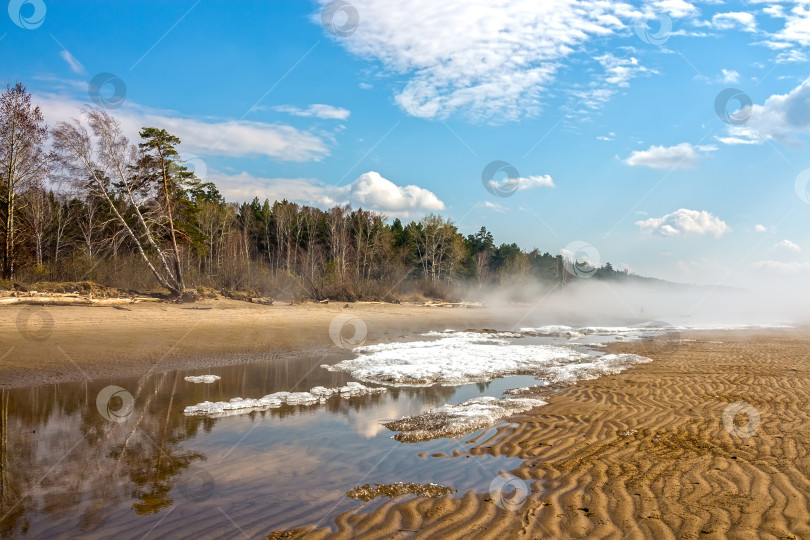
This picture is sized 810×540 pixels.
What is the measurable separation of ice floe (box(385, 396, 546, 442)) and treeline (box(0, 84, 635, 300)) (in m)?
18.7

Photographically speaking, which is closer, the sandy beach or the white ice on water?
the sandy beach

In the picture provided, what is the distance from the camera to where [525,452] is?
693cm

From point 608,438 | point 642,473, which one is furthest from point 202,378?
point 642,473

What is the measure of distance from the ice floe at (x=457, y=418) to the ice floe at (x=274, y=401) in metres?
2.35

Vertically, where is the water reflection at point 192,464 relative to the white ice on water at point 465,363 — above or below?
below

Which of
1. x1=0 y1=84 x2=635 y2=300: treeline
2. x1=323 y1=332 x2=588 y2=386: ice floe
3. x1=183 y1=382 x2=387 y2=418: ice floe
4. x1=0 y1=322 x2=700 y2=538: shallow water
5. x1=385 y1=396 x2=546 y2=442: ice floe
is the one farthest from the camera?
x1=0 y1=84 x2=635 y2=300: treeline

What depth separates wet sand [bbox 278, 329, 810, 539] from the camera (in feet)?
15.1

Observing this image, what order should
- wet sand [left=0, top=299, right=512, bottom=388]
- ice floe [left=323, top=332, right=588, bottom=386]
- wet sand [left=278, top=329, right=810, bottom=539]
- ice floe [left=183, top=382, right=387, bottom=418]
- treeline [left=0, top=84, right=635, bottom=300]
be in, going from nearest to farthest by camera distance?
1. wet sand [left=278, top=329, right=810, bottom=539]
2. ice floe [left=183, top=382, right=387, bottom=418]
3. wet sand [left=0, top=299, right=512, bottom=388]
4. ice floe [left=323, top=332, right=588, bottom=386]
5. treeline [left=0, top=84, right=635, bottom=300]

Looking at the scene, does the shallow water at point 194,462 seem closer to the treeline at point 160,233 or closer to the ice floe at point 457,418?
the ice floe at point 457,418

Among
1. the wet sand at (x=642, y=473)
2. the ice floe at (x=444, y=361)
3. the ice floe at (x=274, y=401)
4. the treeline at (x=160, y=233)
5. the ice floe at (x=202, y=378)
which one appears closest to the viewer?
the wet sand at (x=642, y=473)

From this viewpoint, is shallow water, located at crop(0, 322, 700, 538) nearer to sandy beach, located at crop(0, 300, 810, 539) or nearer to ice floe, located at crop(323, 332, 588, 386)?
sandy beach, located at crop(0, 300, 810, 539)

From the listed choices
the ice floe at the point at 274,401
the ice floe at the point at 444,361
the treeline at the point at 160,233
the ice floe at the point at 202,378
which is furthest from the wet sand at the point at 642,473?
the treeline at the point at 160,233

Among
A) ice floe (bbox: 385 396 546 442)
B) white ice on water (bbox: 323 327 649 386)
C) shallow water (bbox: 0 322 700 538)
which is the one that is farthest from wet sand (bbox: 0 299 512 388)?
ice floe (bbox: 385 396 546 442)

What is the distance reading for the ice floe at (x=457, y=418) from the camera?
793 cm
